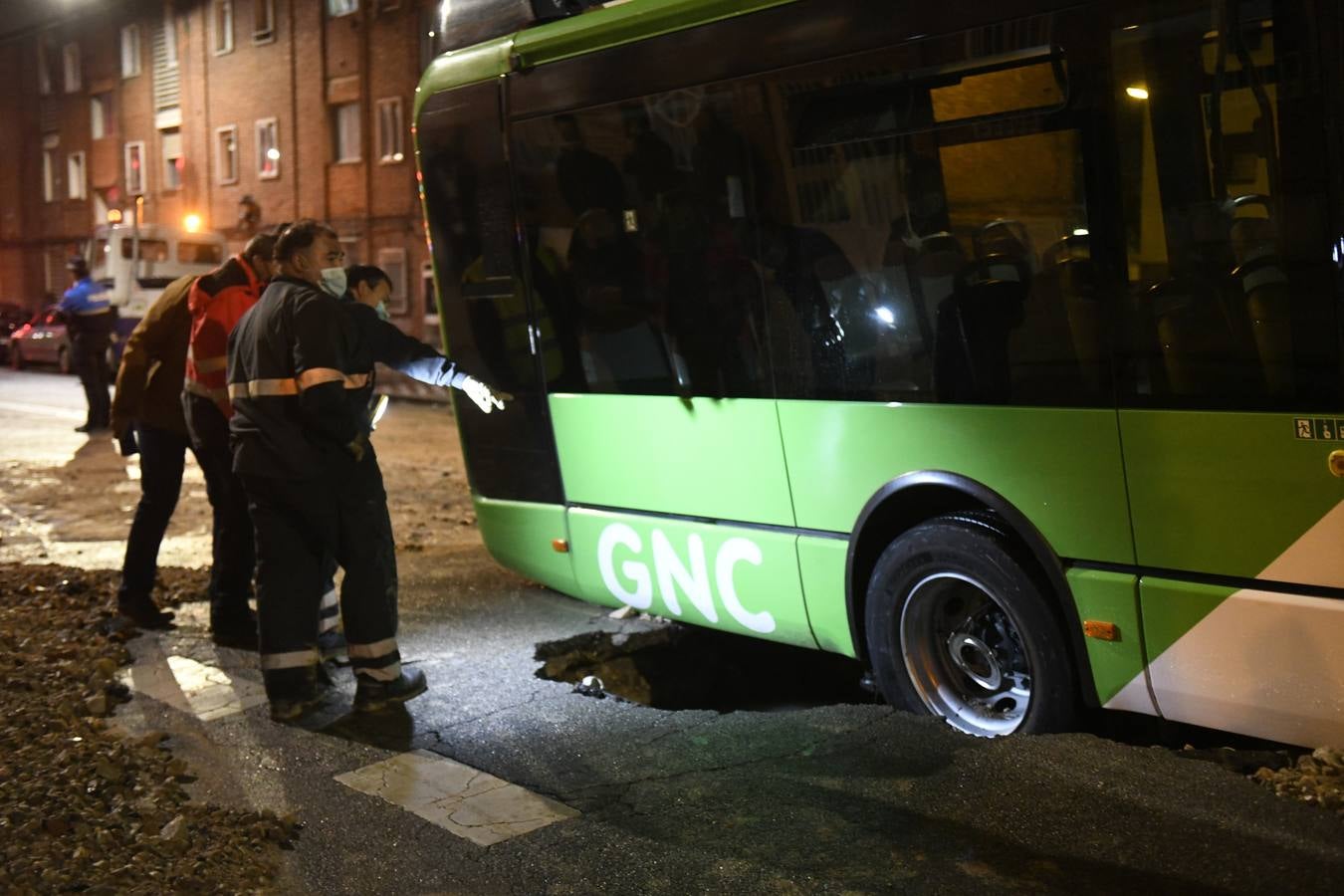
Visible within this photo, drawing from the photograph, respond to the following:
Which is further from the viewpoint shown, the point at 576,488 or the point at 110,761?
the point at 576,488

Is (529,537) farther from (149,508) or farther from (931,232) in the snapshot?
(931,232)

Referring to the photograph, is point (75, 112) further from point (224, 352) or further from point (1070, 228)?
point (1070, 228)

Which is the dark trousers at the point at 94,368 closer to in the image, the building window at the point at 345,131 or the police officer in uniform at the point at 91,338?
the police officer in uniform at the point at 91,338

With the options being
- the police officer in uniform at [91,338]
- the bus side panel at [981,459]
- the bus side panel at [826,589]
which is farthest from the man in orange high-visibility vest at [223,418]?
the police officer in uniform at [91,338]

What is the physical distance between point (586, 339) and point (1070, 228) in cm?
236

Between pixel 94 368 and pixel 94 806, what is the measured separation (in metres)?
12.9

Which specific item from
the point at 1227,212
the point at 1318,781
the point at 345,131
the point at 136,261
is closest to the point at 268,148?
the point at 345,131

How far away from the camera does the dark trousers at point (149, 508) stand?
7043mm

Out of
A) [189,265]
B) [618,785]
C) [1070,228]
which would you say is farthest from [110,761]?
[189,265]

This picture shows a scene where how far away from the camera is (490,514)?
6832mm

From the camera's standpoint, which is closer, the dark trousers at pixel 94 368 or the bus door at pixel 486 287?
the bus door at pixel 486 287

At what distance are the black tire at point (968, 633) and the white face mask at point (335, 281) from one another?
2687 millimetres

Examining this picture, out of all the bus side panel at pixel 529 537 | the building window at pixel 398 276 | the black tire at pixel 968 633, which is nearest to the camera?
the black tire at pixel 968 633

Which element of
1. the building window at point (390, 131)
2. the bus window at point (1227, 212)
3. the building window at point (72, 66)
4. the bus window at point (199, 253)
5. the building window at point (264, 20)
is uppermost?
the building window at point (72, 66)
